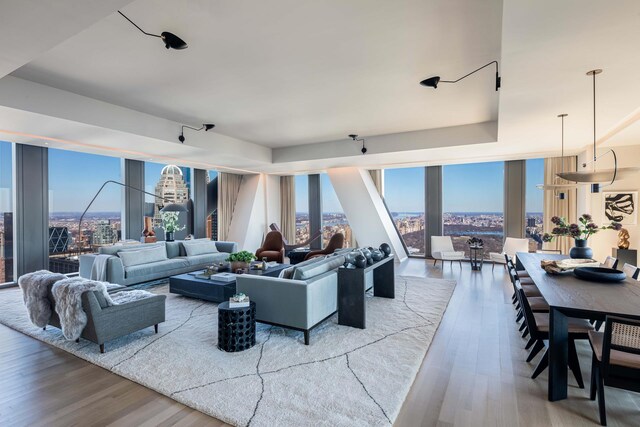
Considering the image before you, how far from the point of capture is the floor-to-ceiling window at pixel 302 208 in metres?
10.5

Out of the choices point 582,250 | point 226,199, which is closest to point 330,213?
point 226,199

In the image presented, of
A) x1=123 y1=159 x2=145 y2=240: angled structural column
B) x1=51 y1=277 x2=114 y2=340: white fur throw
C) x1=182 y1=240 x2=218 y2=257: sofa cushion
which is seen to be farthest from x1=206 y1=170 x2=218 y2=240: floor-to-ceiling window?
x1=51 y1=277 x2=114 y2=340: white fur throw

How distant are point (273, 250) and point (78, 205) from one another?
170 inches

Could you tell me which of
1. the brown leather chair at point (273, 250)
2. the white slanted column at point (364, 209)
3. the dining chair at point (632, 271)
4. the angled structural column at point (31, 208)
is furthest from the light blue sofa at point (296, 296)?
the angled structural column at point (31, 208)

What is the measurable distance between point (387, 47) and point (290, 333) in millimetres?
3136

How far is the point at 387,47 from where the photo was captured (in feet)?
9.87

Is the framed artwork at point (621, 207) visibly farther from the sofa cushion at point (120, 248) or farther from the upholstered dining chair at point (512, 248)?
the sofa cushion at point (120, 248)

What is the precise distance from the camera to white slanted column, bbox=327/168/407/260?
333 inches

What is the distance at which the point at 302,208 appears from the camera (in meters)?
10.5

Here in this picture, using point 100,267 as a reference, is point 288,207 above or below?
above

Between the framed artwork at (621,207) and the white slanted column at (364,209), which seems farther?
the white slanted column at (364,209)

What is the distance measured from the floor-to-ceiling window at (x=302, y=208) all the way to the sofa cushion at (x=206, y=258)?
12.8 ft

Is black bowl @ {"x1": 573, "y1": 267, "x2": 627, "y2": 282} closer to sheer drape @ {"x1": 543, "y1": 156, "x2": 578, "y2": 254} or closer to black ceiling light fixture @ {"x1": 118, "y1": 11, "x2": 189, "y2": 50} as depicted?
black ceiling light fixture @ {"x1": 118, "y1": 11, "x2": 189, "y2": 50}

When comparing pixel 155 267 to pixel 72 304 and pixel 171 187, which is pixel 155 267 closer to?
pixel 171 187
